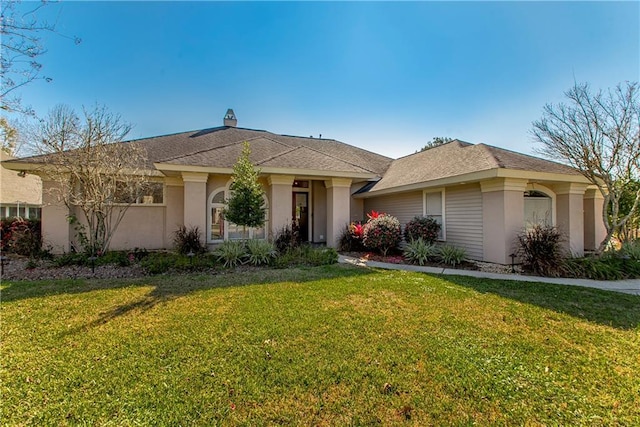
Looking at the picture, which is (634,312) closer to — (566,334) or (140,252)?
(566,334)

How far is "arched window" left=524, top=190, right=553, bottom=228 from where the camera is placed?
9695mm

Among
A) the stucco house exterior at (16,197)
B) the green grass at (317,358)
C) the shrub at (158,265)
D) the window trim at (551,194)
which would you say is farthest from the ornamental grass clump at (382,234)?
the stucco house exterior at (16,197)

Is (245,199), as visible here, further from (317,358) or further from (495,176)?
(495,176)

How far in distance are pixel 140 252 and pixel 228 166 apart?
169 inches

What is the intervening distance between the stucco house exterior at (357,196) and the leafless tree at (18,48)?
151 inches

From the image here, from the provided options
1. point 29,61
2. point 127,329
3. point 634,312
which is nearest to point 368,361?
point 127,329

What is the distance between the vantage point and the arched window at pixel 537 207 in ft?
31.8

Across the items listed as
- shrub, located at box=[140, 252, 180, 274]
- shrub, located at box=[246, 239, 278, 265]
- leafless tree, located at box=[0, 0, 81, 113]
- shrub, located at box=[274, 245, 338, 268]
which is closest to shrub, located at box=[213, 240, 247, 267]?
shrub, located at box=[246, 239, 278, 265]

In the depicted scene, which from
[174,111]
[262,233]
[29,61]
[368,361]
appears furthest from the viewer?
[174,111]

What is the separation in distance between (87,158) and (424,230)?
11463 mm

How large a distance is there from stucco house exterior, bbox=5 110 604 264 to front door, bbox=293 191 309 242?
2.0 inches

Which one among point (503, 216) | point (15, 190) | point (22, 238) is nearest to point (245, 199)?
point (503, 216)

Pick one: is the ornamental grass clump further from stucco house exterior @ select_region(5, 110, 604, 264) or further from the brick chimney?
the brick chimney

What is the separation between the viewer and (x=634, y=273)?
768cm
